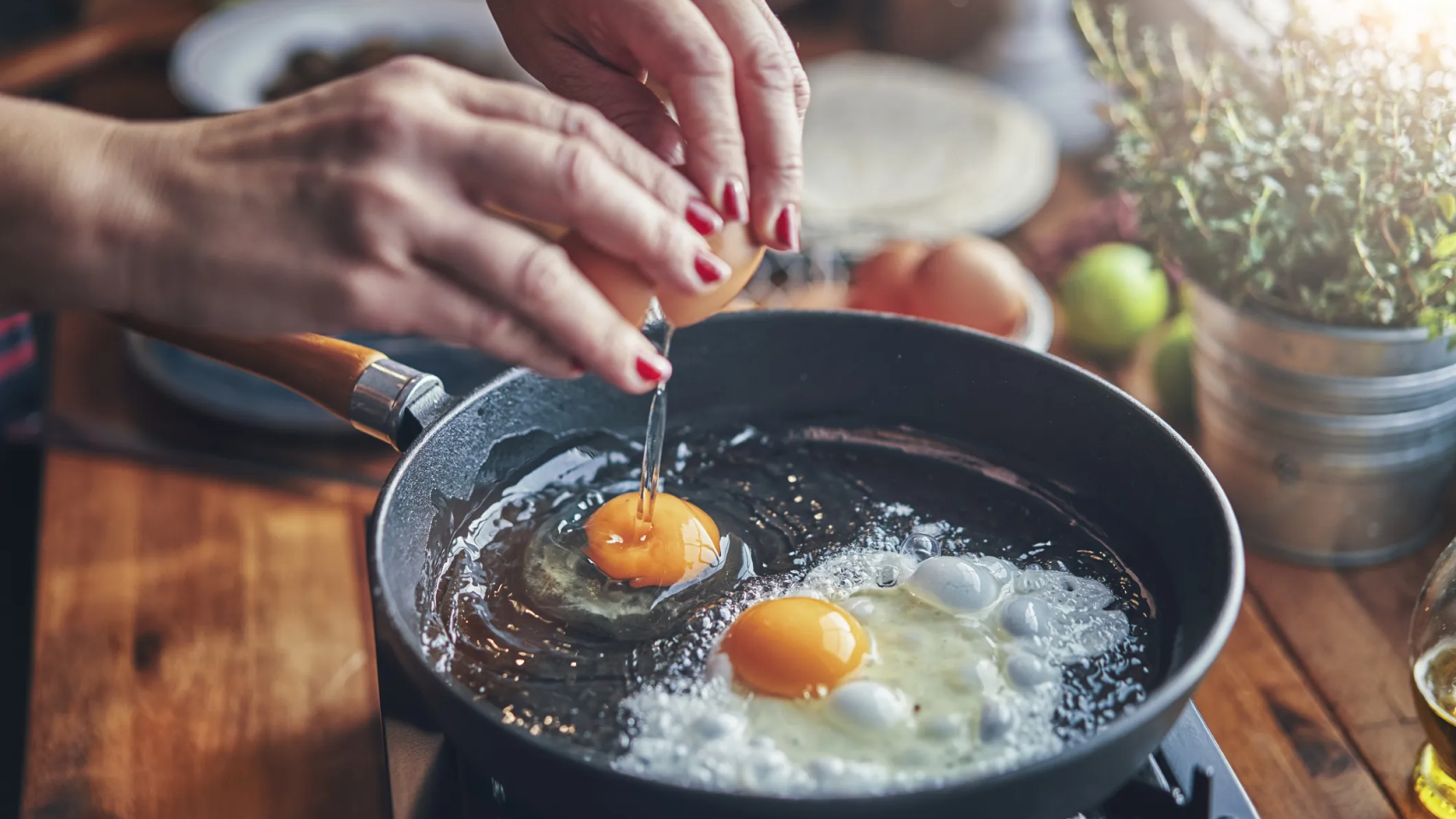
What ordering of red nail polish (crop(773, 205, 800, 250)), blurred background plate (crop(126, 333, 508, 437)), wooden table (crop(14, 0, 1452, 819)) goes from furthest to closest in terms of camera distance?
blurred background plate (crop(126, 333, 508, 437)) → wooden table (crop(14, 0, 1452, 819)) → red nail polish (crop(773, 205, 800, 250))

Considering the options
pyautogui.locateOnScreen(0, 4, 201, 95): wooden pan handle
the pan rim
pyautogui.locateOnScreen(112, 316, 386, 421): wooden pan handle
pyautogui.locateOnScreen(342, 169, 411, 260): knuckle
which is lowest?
pyautogui.locateOnScreen(0, 4, 201, 95): wooden pan handle

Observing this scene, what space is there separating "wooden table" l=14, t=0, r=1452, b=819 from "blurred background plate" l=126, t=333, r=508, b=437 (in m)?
0.09

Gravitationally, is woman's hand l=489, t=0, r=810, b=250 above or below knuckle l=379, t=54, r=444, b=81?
below

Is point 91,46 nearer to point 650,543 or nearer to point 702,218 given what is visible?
point 650,543

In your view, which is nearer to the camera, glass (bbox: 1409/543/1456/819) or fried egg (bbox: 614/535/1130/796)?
fried egg (bbox: 614/535/1130/796)

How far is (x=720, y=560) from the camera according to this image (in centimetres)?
113

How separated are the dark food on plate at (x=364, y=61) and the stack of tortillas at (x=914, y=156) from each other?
0.64 meters

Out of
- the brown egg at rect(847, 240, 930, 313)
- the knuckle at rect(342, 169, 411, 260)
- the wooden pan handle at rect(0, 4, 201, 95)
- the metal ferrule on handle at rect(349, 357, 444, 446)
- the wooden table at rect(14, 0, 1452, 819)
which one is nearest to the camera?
the knuckle at rect(342, 169, 411, 260)

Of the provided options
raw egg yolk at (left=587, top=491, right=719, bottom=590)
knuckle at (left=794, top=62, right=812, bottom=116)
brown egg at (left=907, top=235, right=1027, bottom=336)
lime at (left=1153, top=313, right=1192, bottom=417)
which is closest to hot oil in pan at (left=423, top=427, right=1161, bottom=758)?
raw egg yolk at (left=587, top=491, right=719, bottom=590)

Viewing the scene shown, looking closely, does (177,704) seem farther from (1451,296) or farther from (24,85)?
(24,85)

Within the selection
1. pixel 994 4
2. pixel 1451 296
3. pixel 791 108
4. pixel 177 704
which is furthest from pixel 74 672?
pixel 994 4

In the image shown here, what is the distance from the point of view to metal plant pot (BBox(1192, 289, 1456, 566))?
1325 mm

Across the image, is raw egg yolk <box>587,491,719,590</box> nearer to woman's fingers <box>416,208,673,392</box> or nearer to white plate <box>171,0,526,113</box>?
woman's fingers <box>416,208,673,392</box>

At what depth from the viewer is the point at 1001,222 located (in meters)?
2.02
